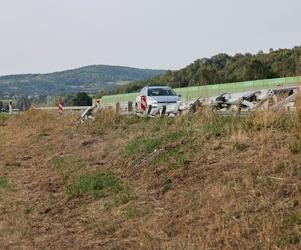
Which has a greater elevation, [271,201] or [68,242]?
[271,201]

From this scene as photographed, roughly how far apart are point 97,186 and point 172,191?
2.02 m

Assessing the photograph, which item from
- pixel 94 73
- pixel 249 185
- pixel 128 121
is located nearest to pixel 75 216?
pixel 249 185

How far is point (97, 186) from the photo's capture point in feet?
32.0

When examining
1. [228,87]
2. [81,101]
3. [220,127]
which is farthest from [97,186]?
[81,101]

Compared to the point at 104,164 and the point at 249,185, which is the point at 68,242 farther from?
the point at 104,164

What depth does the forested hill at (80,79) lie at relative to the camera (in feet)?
458

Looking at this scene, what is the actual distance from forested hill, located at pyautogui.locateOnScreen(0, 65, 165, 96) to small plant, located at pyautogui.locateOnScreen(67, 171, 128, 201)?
12369 cm

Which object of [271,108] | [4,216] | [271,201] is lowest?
[4,216]

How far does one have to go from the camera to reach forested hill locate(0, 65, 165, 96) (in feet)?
458

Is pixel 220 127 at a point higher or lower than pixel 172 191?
higher

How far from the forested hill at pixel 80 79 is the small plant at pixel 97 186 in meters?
124

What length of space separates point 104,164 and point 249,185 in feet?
17.3

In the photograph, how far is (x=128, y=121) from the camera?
17359 millimetres

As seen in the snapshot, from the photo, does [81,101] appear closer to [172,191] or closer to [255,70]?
[255,70]
